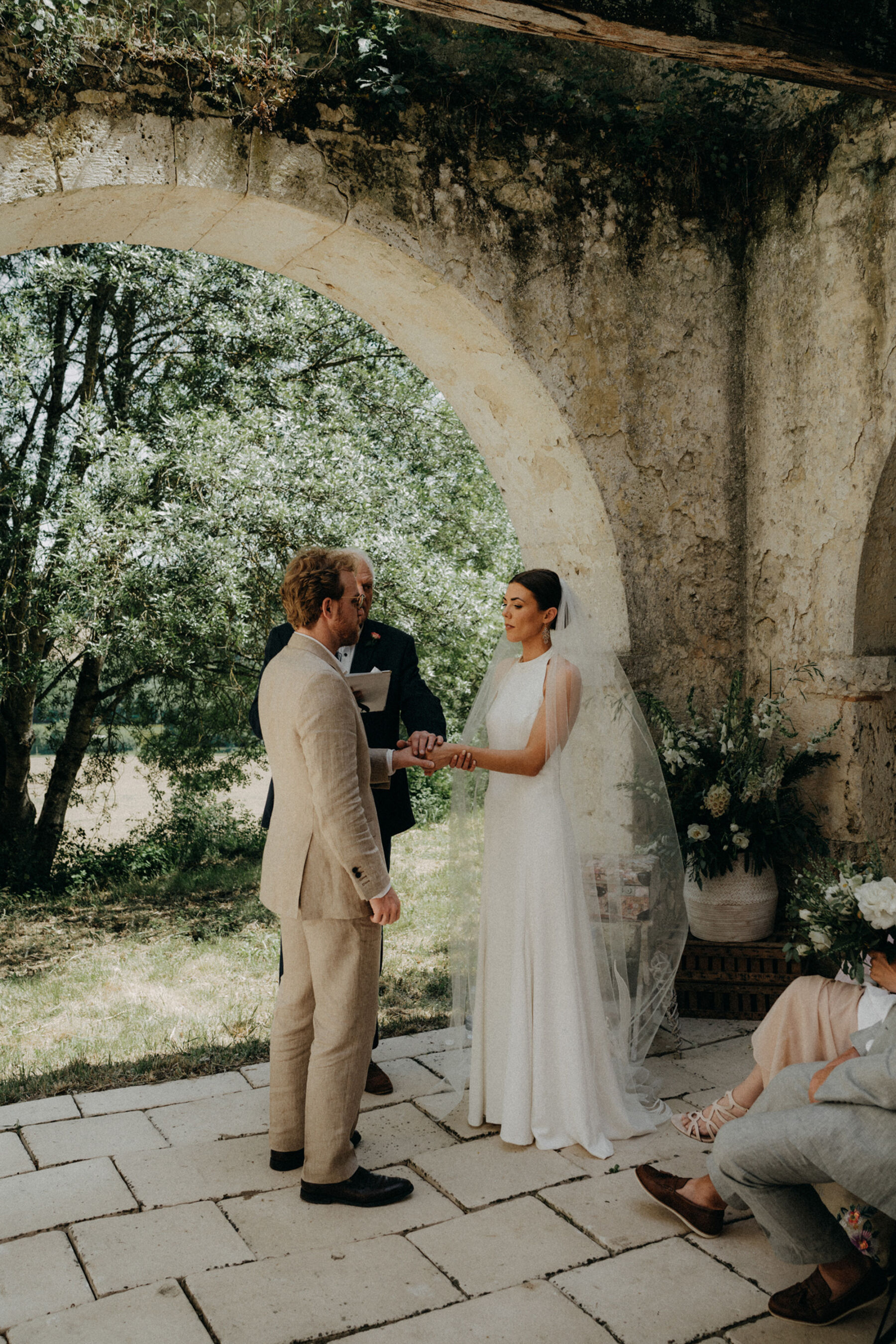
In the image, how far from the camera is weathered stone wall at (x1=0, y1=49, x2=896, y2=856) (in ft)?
12.8

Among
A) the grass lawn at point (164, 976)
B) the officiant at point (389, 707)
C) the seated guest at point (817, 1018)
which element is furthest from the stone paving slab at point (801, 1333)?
the grass lawn at point (164, 976)

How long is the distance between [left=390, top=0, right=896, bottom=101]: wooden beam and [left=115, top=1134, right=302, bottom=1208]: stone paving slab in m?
3.01

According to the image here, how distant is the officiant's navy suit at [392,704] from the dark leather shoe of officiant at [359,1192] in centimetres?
105

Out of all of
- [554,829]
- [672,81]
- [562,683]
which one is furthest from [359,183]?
[554,829]

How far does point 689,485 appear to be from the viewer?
452 centimetres

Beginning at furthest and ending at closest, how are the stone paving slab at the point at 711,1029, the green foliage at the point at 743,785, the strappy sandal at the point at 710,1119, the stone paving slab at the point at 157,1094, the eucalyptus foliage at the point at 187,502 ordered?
the eucalyptus foliage at the point at 187,502 → the green foliage at the point at 743,785 → the stone paving slab at the point at 711,1029 → the stone paving slab at the point at 157,1094 → the strappy sandal at the point at 710,1119

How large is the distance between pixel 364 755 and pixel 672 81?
11.0 ft

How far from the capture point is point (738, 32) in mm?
2711

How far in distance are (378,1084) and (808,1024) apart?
1582 mm

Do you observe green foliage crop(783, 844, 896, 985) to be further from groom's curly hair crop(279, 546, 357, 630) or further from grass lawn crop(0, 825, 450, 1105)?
grass lawn crop(0, 825, 450, 1105)

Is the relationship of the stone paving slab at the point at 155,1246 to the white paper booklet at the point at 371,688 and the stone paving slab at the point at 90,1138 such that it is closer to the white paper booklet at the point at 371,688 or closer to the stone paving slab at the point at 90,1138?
the stone paving slab at the point at 90,1138

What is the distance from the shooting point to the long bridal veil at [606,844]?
3352 mm

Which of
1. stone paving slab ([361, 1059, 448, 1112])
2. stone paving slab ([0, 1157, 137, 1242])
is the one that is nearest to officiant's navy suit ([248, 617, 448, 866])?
stone paving slab ([361, 1059, 448, 1112])

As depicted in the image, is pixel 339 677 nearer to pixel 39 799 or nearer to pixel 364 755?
pixel 364 755
